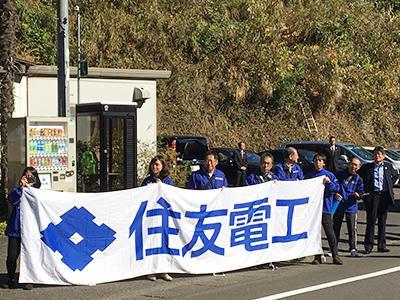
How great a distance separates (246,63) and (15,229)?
962 inches

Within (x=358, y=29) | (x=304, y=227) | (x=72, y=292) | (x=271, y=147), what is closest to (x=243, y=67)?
(x=271, y=147)

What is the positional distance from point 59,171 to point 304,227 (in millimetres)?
5438

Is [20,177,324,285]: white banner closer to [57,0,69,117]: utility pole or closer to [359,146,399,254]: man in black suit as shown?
[359,146,399,254]: man in black suit

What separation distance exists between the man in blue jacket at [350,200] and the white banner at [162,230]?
2.38ft

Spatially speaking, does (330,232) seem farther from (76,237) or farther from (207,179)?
(76,237)

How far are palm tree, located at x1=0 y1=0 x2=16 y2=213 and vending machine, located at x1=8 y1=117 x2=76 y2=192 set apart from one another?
1946mm

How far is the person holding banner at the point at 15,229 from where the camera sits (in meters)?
9.92

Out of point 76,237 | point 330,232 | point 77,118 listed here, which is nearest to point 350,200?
point 330,232

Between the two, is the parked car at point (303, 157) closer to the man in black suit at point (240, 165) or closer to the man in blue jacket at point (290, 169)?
the man in black suit at point (240, 165)

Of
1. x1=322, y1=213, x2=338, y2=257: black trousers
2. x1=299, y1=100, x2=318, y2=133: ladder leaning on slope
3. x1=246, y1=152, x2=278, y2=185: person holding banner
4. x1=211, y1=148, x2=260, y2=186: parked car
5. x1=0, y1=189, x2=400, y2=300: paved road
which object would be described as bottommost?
x1=0, y1=189, x2=400, y2=300: paved road

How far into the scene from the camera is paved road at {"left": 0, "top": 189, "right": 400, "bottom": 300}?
9.61 m

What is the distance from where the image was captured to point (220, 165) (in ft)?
81.9

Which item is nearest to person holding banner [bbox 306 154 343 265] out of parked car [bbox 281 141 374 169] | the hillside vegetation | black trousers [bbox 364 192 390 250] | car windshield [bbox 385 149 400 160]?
black trousers [bbox 364 192 390 250]

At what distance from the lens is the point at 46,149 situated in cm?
1517
